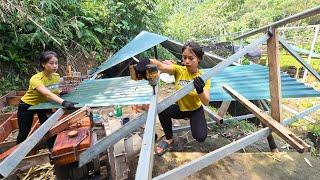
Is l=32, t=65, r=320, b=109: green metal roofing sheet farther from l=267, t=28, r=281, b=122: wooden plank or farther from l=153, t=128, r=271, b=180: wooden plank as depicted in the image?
l=153, t=128, r=271, b=180: wooden plank

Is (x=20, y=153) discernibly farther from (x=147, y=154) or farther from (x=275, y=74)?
(x=275, y=74)

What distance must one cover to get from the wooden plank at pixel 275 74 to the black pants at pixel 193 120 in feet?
2.77

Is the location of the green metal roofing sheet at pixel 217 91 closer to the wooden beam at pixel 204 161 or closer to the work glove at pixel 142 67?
the work glove at pixel 142 67

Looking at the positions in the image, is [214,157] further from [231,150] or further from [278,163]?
[278,163]

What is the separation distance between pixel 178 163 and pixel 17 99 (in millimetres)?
3316

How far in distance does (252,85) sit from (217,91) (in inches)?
21.0

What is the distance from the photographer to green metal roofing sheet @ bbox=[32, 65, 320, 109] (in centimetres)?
304

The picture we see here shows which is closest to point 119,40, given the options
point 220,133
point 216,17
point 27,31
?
point 27,31

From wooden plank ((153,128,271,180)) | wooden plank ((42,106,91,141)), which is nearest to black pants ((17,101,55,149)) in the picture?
wooden plank ((42,106,91,141))

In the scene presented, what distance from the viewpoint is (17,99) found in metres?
4.73

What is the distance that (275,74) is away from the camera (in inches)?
105

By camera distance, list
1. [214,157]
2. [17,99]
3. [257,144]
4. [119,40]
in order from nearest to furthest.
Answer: [214,157] → [257,144] → [17,99] → [119,40]

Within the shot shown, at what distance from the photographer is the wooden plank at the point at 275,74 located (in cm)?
264

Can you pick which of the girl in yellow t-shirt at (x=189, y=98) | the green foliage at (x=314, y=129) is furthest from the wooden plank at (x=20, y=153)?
the green foliage at (x=314, y=129)
